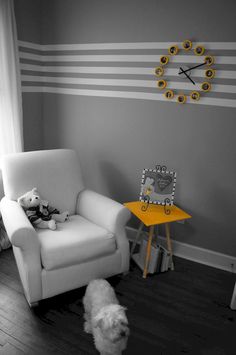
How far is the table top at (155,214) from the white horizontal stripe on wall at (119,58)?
48.8 inches

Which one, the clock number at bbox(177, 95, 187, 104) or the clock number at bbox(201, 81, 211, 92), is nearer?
the clock number at bbox(201, 81, 211, 92)

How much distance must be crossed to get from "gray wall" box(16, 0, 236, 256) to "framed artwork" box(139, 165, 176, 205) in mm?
243

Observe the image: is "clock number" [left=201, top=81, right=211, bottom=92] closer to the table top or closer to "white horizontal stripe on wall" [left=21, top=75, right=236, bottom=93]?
"white horizontal stripe on wall" [left=21, top=75, right=236, bottom=93]

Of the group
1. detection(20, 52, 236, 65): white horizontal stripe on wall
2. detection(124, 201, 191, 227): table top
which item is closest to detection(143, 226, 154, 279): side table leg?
detection(124, 201, 191, 227): table top

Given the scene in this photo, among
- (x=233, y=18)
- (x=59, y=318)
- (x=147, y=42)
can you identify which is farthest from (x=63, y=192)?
(x=233, y=18)

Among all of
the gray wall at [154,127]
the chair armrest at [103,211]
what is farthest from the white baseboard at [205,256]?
the chair armrest at [103,211]

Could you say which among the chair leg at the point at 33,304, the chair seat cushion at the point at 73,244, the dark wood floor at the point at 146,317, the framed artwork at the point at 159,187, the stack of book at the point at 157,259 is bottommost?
the dark wood floor at the point at 146,317

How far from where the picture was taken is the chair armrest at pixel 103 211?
2.37 m

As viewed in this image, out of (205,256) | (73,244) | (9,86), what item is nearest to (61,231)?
(73,244)

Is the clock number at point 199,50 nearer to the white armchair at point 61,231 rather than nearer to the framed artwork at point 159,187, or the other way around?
the framed artwork at point 159,187

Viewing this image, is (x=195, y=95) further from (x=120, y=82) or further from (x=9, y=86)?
(x=9, y=86)

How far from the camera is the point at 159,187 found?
2572 millimetres

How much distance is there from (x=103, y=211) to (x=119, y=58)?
1.41 metres

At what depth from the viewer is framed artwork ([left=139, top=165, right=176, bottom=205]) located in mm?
2547
